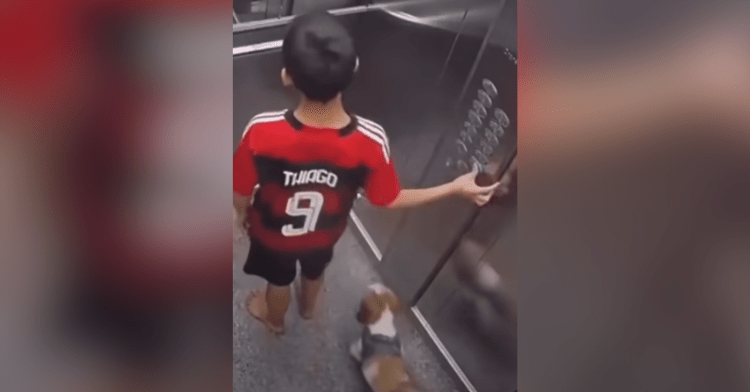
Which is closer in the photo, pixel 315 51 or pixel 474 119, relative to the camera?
pixel 315 51

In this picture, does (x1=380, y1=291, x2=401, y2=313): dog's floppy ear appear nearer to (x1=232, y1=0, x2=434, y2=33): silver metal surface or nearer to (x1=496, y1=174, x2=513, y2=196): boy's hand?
(x1=496, y1=174, x2=513, y2=196): boy's hand

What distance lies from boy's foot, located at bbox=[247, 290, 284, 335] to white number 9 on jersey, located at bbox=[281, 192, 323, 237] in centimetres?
11

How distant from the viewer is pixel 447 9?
1.23m

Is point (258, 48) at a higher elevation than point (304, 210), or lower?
higher

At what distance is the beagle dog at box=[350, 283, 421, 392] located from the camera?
122cm

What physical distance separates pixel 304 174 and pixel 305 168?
0.01 metres

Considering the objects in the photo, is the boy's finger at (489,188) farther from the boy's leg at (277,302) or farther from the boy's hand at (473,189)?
the boy's leg at (277,302)

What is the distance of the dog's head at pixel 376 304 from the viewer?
1227 mm

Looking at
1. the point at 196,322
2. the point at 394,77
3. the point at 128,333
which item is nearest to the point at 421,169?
the point at 394,77

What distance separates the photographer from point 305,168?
1179 mm

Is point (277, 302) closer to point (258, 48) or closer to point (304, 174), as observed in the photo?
point (304, 174)

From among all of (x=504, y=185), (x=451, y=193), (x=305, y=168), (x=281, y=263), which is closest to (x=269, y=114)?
(x=305, y=168)

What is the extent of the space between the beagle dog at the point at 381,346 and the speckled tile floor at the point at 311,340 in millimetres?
17

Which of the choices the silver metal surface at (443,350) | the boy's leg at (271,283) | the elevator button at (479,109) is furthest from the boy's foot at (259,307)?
the elevator button at (479,109)
